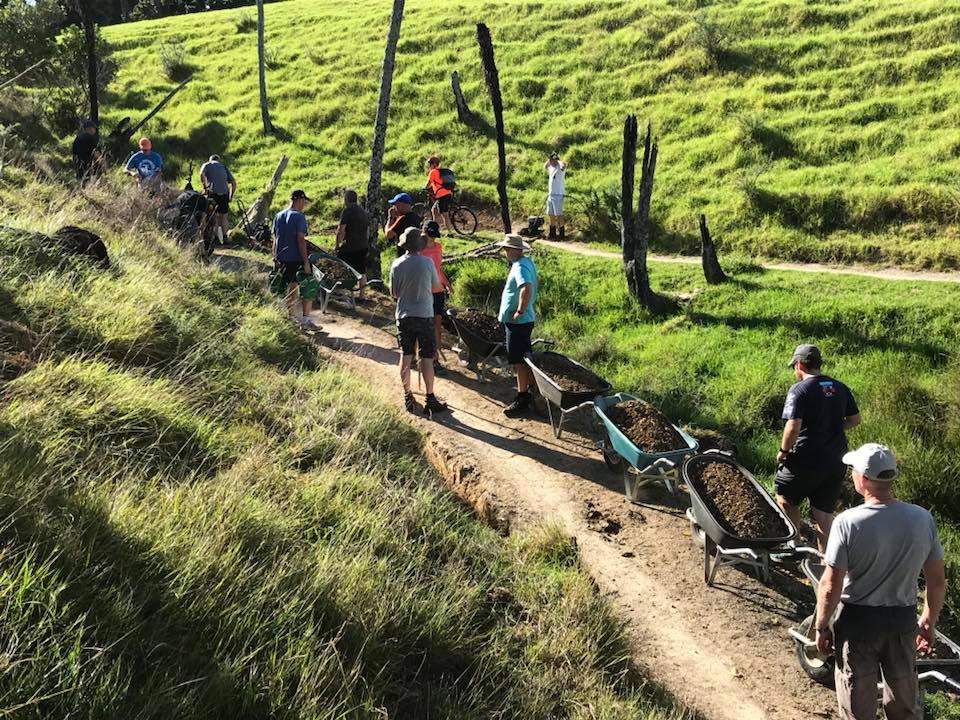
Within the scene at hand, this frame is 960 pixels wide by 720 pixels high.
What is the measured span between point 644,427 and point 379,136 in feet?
30.4

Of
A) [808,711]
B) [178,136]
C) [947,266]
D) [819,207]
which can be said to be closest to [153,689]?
[808,711]

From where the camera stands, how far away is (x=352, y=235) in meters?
11.9

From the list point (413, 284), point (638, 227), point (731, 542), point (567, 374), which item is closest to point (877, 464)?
point (731, 542)

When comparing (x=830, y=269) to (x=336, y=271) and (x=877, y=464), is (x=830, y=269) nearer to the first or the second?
(x=336, y=271)

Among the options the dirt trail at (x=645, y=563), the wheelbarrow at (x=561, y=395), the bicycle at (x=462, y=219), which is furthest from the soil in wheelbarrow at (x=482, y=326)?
the bicycle at (x=462, y=219)

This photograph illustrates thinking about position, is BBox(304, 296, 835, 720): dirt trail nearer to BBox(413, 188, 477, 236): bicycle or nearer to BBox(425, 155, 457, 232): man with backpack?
BBox(425, 155, 457, 232): man with backpack

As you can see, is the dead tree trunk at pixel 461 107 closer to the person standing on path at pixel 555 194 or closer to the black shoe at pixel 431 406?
the person standing on path at pixel 555 194

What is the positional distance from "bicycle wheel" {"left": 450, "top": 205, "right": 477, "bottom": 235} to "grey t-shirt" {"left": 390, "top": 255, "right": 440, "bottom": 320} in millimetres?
9860

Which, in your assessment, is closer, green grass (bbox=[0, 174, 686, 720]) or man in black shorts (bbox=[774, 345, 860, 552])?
green grass (bbox=[0, 174, 686, 720])

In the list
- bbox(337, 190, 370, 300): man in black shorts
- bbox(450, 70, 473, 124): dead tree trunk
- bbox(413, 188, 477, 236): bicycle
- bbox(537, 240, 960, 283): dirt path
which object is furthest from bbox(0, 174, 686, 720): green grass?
bbox(450, 70, 473, 124): dead tree trunk

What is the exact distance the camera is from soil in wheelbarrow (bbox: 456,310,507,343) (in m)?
9.44

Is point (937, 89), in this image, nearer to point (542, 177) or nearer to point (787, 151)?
point (787, 151)

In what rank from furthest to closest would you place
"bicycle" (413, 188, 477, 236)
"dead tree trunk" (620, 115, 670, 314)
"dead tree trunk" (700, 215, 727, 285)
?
"bicycle" (413, 188, 477, 236) < "dead tree trunk" (700, 215, 727, 285) < "dead tree trunk" (620, 115, 670, 314)

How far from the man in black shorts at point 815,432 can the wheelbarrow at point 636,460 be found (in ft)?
3.10
